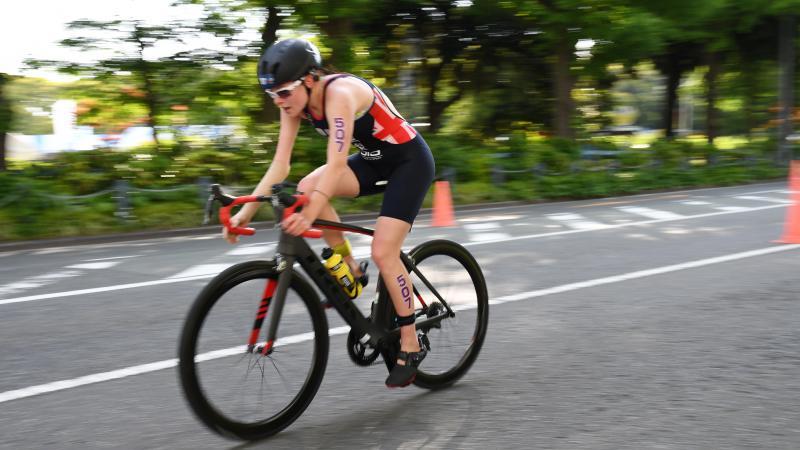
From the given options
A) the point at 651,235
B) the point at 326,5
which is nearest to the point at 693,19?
the point at 326,5

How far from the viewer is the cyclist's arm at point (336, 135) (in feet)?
12.1

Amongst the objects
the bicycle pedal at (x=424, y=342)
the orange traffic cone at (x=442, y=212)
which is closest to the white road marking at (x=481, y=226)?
the orange traffic cone at (x=442, y=212)

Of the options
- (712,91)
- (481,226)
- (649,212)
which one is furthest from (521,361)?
(712,91)

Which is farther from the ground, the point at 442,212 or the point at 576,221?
the point at 442,212

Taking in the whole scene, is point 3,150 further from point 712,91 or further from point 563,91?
point 712,91

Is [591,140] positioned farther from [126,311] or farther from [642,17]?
[126,311]

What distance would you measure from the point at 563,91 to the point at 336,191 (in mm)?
19463

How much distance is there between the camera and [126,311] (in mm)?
6711

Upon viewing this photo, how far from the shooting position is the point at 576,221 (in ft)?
43.5

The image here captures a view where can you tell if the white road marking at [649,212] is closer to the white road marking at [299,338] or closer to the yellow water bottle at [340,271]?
the white road marking at [299,338]

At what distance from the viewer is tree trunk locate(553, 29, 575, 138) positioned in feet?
73.6

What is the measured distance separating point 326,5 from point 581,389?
1391cm

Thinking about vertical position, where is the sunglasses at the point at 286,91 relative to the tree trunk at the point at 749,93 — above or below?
above

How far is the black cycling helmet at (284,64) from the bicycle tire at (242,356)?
79 centimetres
